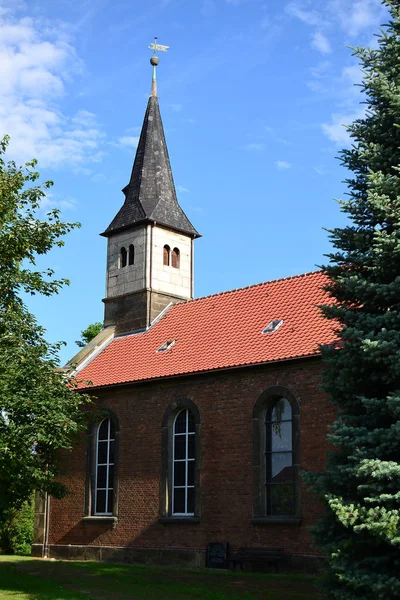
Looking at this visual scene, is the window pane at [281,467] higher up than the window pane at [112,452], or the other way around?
the window pane at [112,452]

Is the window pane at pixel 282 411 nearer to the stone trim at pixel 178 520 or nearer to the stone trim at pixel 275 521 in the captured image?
the stone trim at pixel 275 521

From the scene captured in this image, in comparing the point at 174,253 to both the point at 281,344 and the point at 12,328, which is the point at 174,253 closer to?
the point at 281,344

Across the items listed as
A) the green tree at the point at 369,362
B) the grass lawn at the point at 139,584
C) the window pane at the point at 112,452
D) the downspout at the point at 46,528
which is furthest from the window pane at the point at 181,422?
the green tree at the point at 369,362

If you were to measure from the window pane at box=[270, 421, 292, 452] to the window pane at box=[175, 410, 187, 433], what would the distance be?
3.24 m

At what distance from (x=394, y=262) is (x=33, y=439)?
9045mm

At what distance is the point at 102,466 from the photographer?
24.8 metres

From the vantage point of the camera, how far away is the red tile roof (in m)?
21.0

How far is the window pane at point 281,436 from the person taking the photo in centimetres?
2006

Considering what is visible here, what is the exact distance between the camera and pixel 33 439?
56.0ft

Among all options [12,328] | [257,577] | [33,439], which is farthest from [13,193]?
[257,577]

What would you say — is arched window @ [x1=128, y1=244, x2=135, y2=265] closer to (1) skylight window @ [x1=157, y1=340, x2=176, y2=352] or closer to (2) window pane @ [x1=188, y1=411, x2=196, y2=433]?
(1) skylight window @ [x1=157, y1=340, x2=176, y2=352]

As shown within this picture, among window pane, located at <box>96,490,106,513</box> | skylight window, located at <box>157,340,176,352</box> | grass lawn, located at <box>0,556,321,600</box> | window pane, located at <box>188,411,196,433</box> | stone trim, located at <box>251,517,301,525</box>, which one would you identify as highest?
skylight window, located at <box>157,340,176,352</box>

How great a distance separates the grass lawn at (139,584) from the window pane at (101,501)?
3.40m

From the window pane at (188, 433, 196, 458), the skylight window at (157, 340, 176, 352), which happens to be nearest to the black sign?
the window pane at (188, 433, 196, 458)
